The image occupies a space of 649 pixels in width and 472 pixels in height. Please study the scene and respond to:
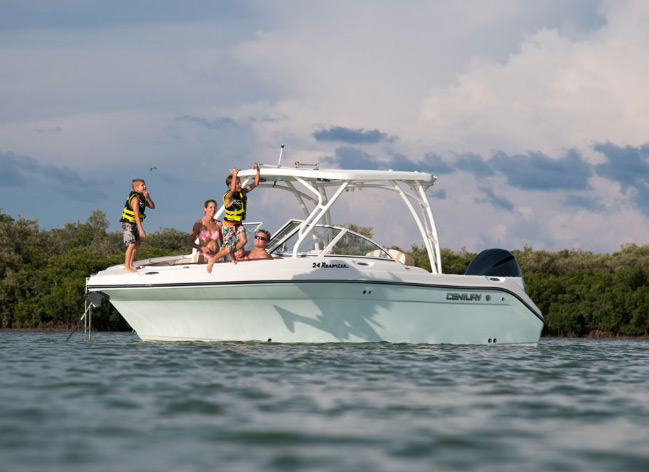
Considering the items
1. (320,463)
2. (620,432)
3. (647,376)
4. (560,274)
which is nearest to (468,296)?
(647,376)

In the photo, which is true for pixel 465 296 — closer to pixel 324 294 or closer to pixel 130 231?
pixel 324 294

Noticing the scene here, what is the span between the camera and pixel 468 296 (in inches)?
684

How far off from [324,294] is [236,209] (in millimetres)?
2174

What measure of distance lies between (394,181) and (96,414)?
11.8 meters

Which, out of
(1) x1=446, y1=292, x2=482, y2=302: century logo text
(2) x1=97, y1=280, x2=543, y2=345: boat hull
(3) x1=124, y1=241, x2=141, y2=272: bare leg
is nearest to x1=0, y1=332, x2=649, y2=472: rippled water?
(2) x1=97, y1=280, x2=543, y2=345: boat hull

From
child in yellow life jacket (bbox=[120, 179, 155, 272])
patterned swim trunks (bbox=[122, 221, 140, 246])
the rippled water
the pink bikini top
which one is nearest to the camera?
the rippled water

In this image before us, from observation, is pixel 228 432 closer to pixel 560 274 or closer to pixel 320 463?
pixel 320 463

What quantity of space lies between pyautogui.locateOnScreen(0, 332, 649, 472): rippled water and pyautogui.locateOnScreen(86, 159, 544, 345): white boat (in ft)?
10.5

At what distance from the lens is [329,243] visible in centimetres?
1755

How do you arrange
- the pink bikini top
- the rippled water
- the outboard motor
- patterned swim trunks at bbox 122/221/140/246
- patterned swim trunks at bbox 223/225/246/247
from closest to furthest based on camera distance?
the rippled water, patterned swim trunks at bbox 122/221/140/246, patterned swim trunks at bbox 223/225/246/247, the pink bikini top, the outboard motor

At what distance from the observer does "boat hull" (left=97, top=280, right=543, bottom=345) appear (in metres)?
15.8

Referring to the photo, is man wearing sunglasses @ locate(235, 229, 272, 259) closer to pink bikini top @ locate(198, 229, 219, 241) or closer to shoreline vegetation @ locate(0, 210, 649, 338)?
pink bikini top @ locate(198, 229, 219, 241)

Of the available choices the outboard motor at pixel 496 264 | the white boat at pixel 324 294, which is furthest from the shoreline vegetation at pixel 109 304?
the white boat at pixel 324 294

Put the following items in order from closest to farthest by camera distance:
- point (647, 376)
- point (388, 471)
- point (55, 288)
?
point (388, 471)
point (647, 376)
point (55, 288)
